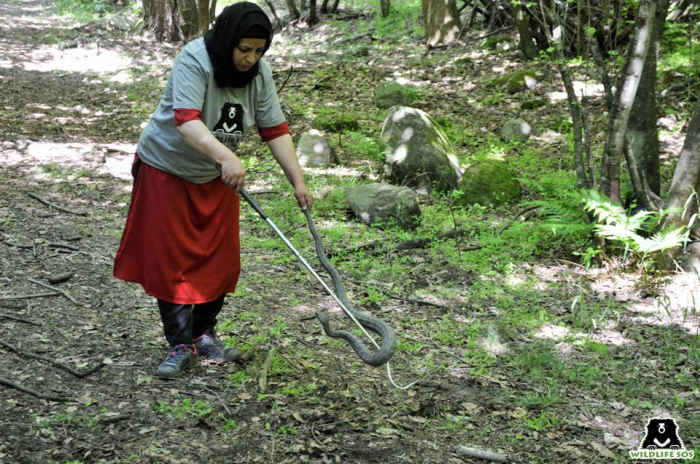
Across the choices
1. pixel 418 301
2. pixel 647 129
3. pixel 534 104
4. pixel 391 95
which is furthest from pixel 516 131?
pixel 418 301

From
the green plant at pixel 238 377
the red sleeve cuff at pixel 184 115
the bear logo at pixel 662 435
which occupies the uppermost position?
the red sleeve cuff at pixel 184 115

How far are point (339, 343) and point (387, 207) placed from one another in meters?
2.36

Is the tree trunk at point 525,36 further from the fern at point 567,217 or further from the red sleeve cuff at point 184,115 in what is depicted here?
the red sleeve cuff at point 184,115

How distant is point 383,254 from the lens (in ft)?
18.8

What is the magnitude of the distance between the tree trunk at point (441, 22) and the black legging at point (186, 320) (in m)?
9.91

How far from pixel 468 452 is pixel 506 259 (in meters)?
2.71

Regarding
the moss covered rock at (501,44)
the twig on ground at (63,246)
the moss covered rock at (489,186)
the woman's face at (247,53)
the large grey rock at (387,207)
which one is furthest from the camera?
the moss covered rock at (501,44)

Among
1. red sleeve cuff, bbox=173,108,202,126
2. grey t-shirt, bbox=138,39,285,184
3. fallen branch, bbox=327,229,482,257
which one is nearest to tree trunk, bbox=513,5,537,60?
fallen branch, bbox=327,229,482,257

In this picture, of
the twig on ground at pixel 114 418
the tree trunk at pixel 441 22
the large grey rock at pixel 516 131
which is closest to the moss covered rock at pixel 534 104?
the large grey rock at pixel 516 131

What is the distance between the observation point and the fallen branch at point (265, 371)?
137 inches

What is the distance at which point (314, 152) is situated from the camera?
801 cm

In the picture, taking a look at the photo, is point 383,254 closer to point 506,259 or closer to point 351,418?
point 506,259

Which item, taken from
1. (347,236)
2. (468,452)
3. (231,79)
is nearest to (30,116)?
(347,236)

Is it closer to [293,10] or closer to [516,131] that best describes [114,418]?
[516,131]
